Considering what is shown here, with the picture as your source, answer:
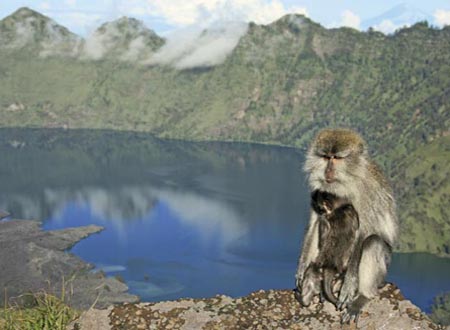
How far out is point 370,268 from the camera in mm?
14625

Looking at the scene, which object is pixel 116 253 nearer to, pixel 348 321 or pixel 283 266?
pixel 283 266

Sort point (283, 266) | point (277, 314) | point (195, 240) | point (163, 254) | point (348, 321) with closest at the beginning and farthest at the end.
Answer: point (348, 321)
point (277, 314)
point (283, 266)
point (163, 254)
point (195, 240)

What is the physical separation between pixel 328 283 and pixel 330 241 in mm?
1104

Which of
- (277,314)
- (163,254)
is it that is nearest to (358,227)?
(277,314)

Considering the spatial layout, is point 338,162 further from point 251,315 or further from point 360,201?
point 251,315

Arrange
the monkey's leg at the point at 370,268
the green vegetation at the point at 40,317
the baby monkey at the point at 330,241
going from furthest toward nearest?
the baby monkey at the point at 330,241, the monkey's leg at the point at 370,268, the green vegetation at the point at 40,317

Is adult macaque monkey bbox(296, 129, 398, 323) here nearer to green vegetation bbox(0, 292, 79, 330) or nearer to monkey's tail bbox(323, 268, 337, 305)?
monkey's tail bbox(323, 268, 337, 305)

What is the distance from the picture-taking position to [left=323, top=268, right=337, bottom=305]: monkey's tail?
15.2 meters

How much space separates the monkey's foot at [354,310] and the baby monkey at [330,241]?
0.66m

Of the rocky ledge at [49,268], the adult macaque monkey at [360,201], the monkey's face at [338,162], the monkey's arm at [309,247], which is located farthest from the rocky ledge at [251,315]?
the rocky ledge at [49,268]

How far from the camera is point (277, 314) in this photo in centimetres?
1509

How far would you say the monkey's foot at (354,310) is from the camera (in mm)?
14156

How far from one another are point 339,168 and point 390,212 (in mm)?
A: 1748

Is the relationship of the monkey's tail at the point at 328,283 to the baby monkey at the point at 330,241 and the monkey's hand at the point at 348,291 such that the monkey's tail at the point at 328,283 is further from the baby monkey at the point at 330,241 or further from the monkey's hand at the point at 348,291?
the monkey's hand at the point at 348,291
